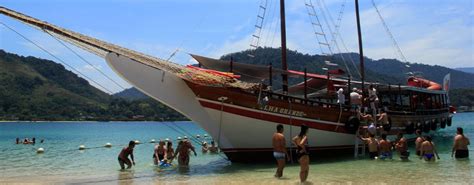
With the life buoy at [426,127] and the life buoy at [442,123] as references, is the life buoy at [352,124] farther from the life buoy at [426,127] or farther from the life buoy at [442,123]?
the life buoy at [442,123]

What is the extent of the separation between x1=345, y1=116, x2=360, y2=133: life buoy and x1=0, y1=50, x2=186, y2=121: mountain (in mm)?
108412

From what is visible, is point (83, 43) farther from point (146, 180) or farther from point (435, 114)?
point (435, 114)

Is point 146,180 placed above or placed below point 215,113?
below

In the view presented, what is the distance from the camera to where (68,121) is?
463ft

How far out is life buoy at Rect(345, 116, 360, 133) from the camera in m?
19.0

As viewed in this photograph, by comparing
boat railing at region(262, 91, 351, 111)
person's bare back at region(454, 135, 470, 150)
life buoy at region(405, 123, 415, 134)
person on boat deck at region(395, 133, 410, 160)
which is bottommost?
person on boat deck at region(395, 133, 410, 160)

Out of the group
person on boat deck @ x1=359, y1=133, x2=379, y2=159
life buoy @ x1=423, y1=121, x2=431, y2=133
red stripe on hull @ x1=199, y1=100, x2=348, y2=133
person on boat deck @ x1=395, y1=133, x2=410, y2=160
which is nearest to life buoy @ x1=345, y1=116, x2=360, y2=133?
red stripe on hull @ x1=199, y1=100, x2=348, y2=133

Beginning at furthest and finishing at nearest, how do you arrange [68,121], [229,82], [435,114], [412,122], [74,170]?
[68,121]
[435,114]
[412,122]
[74,170]
[229,82]

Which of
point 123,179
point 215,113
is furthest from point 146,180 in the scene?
point 215,113

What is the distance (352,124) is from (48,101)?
137 metres

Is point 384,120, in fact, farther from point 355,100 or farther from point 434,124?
point 434,124

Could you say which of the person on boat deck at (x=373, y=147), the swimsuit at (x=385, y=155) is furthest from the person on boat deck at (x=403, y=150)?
the person on boat deck at (x=373, y=147)

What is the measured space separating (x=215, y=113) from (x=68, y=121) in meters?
135

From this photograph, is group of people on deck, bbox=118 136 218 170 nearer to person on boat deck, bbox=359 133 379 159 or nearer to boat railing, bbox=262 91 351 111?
boat railing, bbox=262 91 351 111
